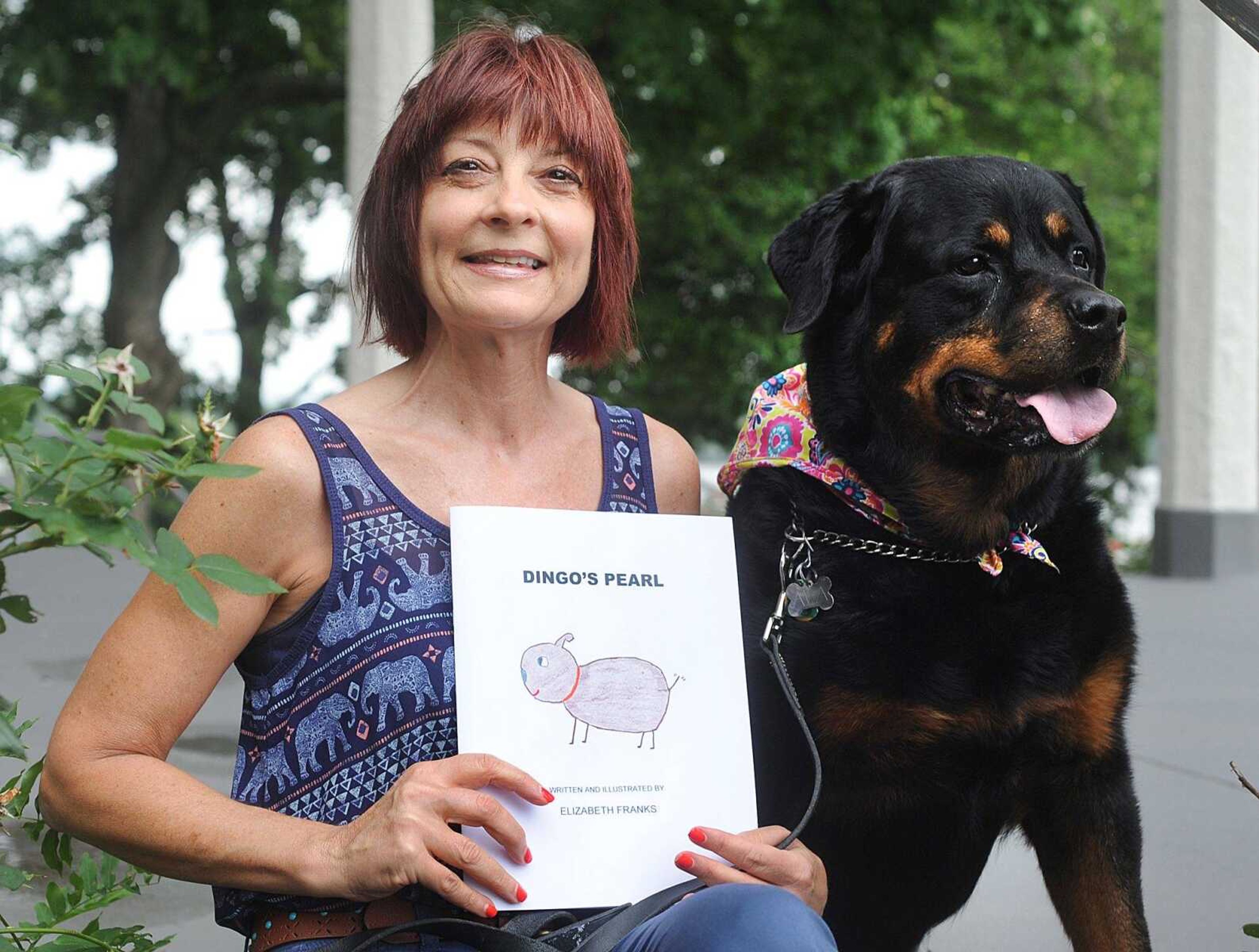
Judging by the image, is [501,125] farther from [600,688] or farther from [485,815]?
[485,815]

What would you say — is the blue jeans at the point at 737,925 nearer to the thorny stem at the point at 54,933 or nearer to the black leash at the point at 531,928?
the black leash at the point at 531,928

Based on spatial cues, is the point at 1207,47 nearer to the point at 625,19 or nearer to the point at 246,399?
the point at 625,19

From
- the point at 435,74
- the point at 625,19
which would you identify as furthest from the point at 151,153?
the point at 435,74

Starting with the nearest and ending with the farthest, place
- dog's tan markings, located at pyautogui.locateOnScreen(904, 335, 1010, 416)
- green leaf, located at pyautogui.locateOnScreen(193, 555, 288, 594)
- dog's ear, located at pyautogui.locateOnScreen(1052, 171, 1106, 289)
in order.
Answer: green leaf, located at pyautogui.locateOnScreen(193, 555, 288, 594) < dog's tan markings, located at pyautogui.locateOnScreen(904, 335, 1010, 416) < dog's ear, located at pyautogui.locateOnScreen(1052, 171, 1106, 289)

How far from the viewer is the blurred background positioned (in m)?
4.51

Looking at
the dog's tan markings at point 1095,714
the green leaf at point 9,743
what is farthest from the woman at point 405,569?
the dog's tan markings at point 1095,714

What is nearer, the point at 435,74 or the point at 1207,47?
the point at 435,74

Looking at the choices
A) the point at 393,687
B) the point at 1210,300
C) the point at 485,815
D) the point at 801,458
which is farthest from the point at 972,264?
the point at 1210,300

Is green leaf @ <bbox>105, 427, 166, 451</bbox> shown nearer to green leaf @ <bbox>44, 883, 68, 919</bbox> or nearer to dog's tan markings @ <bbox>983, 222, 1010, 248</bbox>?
green leaf @ <bbox>44, 883, 68, 919</bbox>

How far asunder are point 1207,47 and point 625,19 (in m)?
4.76

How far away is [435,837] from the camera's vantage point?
1.63 meters

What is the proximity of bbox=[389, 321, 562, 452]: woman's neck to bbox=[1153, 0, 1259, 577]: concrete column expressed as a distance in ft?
24.9

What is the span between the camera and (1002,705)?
2.31 metres

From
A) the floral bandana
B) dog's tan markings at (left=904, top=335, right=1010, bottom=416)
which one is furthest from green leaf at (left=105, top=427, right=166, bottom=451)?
dog's tan markings at (left=904, top=335, right=1010, bottom=416)
